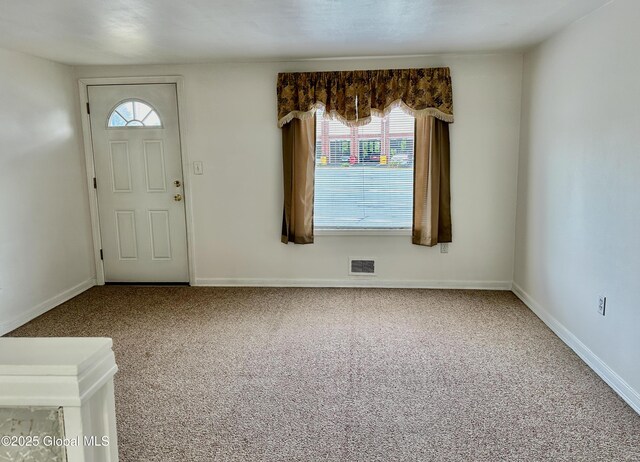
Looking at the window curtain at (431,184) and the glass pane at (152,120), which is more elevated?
the glass pane at (152,120)

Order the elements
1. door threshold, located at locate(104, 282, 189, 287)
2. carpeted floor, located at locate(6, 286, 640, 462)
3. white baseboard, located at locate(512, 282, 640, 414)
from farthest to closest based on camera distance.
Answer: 1. door threshold, located at locate(104, 282, 189, 287)
2. white baseboard, located at locate(512, 282, 640, 414)
3. carpeted floor, located at locate(6, 286, 640, 462)

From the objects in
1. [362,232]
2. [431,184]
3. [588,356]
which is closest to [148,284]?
[362,232]

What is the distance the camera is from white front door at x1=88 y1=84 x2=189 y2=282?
4.56 m

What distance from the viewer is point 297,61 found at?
4.38 m

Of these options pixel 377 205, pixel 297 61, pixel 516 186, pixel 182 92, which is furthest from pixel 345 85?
pixel 516 186

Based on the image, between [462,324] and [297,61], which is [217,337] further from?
[297,61]

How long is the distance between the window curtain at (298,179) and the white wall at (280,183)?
0.13 meters

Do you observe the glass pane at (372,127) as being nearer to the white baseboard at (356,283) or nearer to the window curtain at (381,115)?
the window curtain at (381,115)

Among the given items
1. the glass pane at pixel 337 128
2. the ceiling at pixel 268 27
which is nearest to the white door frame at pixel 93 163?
the ceiling at pixel 268 27

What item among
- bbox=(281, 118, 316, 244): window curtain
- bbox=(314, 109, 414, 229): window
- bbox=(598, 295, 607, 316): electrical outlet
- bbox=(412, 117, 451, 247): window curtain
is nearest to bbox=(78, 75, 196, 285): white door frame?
bbox=(281, 118, 316, 244): window curtain

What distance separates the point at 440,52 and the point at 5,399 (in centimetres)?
423

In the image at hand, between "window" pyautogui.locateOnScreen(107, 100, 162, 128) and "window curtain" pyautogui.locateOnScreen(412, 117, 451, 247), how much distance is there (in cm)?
259

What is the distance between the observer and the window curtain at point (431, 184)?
4281mm

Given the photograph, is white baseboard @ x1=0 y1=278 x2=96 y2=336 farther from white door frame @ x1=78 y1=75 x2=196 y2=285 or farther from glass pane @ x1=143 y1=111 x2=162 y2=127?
glass pane @ x1=143 y1=111 x2=162 y2=127
